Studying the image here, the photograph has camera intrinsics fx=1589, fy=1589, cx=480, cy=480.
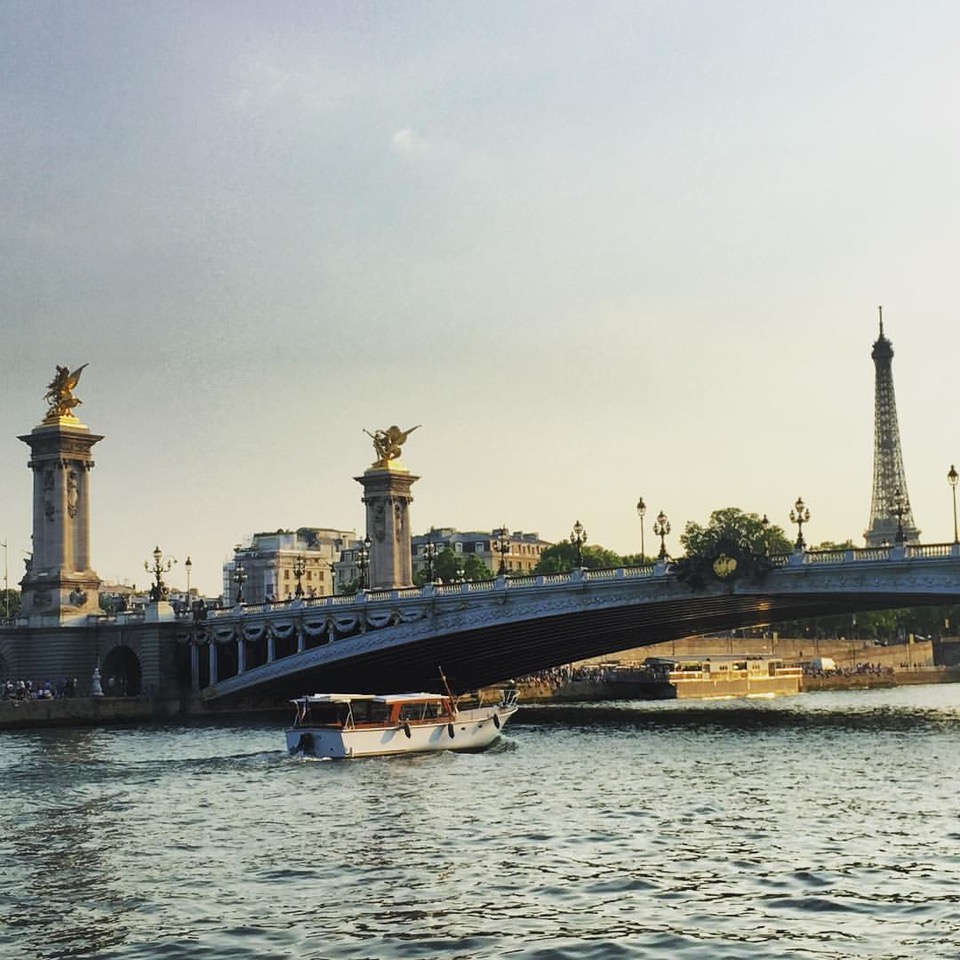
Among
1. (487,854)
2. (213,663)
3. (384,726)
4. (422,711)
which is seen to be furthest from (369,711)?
(213,663)

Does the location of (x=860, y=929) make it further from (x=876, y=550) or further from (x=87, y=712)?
(x=87, y=712)

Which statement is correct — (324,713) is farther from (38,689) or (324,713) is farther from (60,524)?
(60,524)

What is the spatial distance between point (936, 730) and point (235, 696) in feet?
116

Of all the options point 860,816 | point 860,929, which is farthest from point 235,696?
point 860,929

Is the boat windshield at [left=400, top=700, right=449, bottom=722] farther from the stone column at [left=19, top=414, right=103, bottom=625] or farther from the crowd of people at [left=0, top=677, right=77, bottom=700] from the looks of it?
the stone column at [left=19, top=414, right=103, bottom=625]

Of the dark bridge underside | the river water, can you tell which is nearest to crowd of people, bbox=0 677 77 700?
the dark bridge underside

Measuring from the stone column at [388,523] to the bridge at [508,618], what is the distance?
52.0 feet

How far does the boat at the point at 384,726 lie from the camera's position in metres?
54.3

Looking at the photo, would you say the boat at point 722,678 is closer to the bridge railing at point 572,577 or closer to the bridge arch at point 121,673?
the bridge railing at point 572,577

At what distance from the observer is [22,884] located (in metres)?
29.0

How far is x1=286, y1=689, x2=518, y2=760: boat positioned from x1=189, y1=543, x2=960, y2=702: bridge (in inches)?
421

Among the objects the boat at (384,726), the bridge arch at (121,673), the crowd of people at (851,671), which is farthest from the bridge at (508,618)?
the crowd of people at (851,671)

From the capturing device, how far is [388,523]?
10412 centimetres

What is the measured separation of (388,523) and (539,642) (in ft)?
91.9
